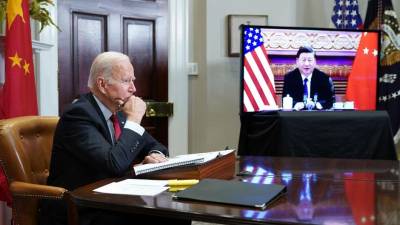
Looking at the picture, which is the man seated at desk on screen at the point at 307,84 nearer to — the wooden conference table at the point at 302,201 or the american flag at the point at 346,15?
the american flag at the point at 346,15

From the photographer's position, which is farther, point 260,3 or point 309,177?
point 260,3

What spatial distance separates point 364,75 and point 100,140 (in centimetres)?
273

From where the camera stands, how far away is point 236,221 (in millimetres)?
1080

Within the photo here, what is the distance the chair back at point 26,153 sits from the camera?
170cm

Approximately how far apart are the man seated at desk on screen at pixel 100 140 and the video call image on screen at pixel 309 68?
1852 millimetres

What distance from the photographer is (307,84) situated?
12.0ft

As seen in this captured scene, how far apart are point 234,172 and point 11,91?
1.37m

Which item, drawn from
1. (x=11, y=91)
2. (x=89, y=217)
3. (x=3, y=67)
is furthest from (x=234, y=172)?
(x=3, y=67)

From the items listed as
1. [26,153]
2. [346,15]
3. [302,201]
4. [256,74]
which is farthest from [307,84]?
[302,201]

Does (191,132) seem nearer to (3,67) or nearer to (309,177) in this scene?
(3,67)

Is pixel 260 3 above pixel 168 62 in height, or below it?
above

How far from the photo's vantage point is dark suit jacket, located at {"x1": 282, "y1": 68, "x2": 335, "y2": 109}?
143 inches

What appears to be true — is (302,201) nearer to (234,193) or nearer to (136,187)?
(234,193)

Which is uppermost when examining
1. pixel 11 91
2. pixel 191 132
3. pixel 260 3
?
pixel 260 3
